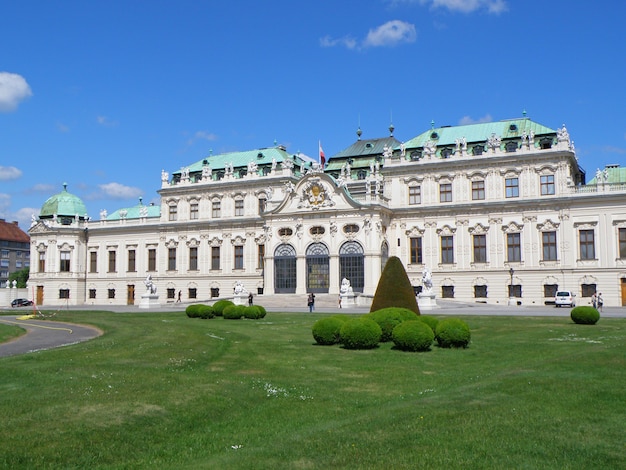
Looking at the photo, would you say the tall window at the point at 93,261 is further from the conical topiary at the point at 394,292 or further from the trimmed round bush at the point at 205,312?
the conical topiary at the point at 394,292

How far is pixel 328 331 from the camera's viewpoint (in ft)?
83.5

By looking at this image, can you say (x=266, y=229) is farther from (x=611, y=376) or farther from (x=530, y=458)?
(x=530, y=458)

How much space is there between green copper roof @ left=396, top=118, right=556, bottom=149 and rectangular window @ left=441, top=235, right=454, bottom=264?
1022 cm

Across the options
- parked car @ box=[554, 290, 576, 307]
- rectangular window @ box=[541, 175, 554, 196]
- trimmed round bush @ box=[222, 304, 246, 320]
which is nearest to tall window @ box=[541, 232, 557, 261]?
rectangular window @ box=[541, 175, 554, 196]

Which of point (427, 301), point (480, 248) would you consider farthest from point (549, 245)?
point (427, 301)

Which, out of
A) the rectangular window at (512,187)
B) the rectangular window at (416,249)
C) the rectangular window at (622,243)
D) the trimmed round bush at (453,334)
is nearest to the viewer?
the trimmed round bush at (453,334)

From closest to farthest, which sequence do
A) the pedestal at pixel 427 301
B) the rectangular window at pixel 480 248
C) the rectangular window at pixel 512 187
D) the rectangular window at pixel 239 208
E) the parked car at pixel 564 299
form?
the pedestal at pixel 427 301, the parked car at pixel 564 299, the rectangular window at pixel 512 187, the rectangular window at pixel 480 248, the rectangular window at pixel 239 208

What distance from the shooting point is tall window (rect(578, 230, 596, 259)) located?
61125mm

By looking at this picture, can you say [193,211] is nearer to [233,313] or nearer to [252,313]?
[233,313]

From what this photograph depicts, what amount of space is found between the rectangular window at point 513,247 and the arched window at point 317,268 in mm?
18567

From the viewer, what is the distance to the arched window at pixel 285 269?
2785 inches

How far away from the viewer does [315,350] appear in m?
24.0

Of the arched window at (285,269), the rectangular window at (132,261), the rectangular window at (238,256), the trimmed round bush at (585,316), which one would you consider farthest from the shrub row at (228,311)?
the rectangular window at (132,261)

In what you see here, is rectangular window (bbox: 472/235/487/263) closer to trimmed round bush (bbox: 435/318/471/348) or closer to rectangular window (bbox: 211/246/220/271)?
rectangular window (bbox: 211/246/220/271)
